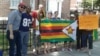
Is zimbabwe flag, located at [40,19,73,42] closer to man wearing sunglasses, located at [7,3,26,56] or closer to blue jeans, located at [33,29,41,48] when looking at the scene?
blue jeans, located at [33,29,41,48]

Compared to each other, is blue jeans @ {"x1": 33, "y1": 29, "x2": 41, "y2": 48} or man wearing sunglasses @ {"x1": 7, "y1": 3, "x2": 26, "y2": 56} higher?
man wearing sunglasses @ {"x1": 7, "y1": 3, "x2": 26, "y2": 56}

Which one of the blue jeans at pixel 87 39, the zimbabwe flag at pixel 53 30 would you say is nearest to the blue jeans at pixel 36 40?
the zimbabwe flag at pixel 53 30

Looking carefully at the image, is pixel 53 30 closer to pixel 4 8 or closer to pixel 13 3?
pixel 4 8

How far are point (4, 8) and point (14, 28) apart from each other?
2045 cm

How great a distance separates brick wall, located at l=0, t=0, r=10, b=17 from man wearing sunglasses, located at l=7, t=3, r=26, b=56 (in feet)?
65.3

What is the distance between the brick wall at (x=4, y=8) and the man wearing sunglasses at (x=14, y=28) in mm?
19917

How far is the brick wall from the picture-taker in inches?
1211

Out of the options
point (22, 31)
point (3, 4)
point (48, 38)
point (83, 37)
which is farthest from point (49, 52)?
point (3, 4)

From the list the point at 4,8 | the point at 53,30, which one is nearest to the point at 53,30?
the point at 53,30

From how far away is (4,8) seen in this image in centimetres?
3094

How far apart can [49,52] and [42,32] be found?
2.78ft

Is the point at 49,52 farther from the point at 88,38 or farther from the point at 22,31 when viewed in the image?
the point at 22,31

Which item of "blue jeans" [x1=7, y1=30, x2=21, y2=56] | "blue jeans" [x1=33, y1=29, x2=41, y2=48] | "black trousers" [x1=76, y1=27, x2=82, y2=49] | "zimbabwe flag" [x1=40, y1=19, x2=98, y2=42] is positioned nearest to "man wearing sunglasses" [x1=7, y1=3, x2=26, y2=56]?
"blue jeans" [x1=7, y1=30, x2=21, y2=56]

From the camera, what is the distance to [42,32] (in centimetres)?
1325
